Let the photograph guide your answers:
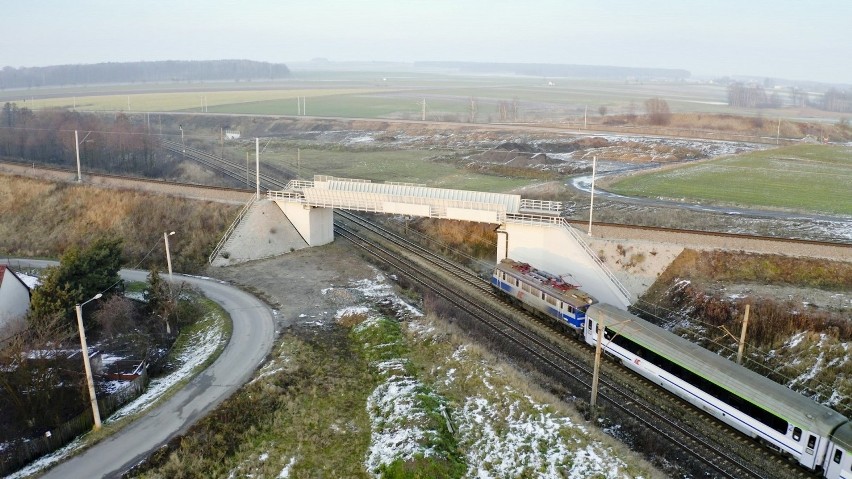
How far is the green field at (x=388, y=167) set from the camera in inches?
2621

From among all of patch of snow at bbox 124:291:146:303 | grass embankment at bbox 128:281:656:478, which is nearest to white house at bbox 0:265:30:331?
patch of snow at bbox 124:291:146:303

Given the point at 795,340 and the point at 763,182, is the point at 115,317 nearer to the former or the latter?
the point at 795,340

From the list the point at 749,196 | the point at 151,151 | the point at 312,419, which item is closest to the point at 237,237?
Answer: the point at 312,419

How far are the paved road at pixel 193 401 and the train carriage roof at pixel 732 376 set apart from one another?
55.1 feet

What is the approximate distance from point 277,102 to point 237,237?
386 ft

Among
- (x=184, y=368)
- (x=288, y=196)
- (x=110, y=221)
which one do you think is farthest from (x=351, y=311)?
(x=110, y=221)

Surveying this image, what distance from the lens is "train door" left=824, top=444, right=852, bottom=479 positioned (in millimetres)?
20341

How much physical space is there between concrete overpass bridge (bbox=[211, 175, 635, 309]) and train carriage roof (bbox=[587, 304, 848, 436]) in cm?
886

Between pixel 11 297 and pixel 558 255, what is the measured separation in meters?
33.9

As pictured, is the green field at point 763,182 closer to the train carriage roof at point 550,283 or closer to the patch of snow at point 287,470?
the train carriage roof at point 550,283

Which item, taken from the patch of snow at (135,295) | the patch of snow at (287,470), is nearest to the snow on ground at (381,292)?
the patch of snow at (135,295)

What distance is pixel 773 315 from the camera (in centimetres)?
3136

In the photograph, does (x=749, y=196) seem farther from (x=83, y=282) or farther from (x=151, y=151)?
(x=151, y=151)

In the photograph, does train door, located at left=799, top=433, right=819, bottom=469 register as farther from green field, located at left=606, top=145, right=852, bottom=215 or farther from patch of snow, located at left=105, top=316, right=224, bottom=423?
green field, located at left=606, top=145, right=852, bottom=215
